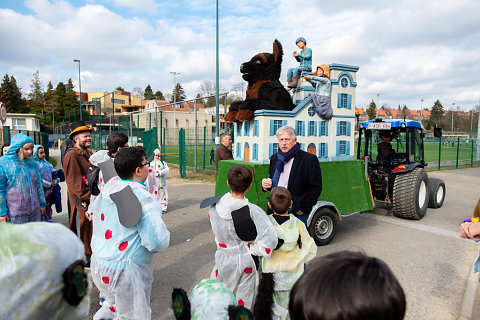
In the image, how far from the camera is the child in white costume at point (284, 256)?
98.9 inches

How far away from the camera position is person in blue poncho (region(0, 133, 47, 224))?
12.4 feet

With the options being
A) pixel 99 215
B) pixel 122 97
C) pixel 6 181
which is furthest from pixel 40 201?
pixel 122 97

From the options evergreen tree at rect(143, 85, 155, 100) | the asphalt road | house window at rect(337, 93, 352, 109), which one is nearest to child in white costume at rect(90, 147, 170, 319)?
the asphalt road

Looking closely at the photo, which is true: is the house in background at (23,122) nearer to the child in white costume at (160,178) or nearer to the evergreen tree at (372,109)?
the child in white costume at (160,178)

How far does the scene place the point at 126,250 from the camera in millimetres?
2174

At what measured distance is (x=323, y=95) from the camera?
19.2ft

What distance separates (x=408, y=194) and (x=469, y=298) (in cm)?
335

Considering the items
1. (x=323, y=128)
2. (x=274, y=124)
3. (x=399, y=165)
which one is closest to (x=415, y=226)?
(x=399, y=165)

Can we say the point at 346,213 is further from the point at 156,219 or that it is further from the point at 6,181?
the point at 6,181

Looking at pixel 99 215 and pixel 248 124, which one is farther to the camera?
pixel 248 124

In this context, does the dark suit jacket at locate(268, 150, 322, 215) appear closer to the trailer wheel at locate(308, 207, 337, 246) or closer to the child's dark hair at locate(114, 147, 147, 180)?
the trailer wheel at locate(308, 207, 337, 246)

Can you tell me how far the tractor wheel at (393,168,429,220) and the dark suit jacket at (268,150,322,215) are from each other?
13.2 ft

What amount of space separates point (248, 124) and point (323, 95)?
4.99 ft

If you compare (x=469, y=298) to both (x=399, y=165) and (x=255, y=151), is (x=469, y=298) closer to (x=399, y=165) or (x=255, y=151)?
(x=255, y=151)
